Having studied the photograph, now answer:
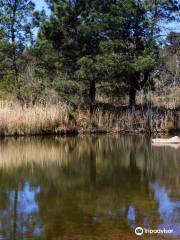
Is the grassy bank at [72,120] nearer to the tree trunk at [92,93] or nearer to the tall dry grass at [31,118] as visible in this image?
the tall dry grass at [31,118]

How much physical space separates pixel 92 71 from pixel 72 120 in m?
2.16

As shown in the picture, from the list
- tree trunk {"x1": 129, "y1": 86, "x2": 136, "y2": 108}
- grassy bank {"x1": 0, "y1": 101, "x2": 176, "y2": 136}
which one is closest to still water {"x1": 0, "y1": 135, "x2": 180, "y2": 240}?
grassy bank {"x1": 0, "y1": 101, "x2": 176, "y2": 136}

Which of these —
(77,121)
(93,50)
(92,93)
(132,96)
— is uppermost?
(93,50)

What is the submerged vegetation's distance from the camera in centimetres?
1919

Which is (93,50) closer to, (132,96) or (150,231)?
(132,96)

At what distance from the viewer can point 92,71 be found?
19594mm

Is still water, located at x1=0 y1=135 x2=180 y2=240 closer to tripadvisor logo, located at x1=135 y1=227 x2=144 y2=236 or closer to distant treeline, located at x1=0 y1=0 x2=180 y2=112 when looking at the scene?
tripadvisor logo, located at x1=135 y1=227 x2=144 y2=236

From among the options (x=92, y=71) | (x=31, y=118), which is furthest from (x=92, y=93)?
(x=31, y=118)

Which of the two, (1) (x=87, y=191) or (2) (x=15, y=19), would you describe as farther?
(2) (x=15, y=19)

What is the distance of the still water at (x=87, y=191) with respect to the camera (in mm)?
5766

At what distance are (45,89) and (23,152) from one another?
7.31m

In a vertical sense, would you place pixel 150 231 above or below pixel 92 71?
below

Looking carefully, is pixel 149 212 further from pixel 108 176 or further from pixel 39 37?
pixel 39 37

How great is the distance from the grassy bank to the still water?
3392mm
